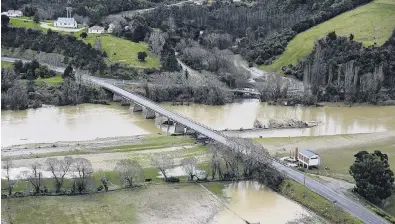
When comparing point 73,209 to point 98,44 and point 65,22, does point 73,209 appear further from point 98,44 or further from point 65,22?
point 65,22

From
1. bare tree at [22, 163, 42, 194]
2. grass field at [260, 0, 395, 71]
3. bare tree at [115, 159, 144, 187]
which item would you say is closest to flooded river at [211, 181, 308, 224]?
bare tree at [115, 159, 144, 187]

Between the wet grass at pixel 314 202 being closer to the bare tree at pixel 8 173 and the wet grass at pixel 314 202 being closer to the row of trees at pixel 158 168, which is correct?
the row of trees at pixel 158 168

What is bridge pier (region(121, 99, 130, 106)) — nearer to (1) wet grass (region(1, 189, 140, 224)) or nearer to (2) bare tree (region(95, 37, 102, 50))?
(2) bare tree (region(95, 37, 102, 50))

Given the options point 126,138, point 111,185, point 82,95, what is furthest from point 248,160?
point 82,95

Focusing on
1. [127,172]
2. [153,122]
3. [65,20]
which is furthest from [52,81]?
[127,172]

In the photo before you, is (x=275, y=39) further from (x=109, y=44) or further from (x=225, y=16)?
(x=109, y=44)
